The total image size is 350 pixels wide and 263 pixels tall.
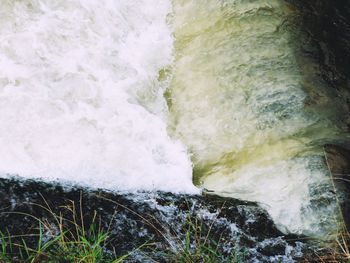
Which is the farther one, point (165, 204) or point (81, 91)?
point (81, 91)

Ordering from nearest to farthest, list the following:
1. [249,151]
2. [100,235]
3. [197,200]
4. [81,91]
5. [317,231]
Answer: [100,235]
[317,231]
[197,200]
[249,151]
[81,91]

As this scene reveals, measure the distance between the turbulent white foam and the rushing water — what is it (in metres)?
0.01

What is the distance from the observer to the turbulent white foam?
3.45 meters

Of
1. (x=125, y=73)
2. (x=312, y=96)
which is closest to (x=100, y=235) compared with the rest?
(x=125, y=73)

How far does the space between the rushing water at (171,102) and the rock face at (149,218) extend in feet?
0.35

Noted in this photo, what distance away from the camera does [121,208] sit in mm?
3232

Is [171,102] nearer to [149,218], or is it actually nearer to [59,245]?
[149,218]

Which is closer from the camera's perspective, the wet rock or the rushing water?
the wet rock

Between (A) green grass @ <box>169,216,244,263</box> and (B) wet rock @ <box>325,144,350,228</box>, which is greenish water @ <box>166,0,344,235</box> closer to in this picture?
(B) wet rock @ <box>325,144,350,228</box>

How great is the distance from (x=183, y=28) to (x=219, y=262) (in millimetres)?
2589

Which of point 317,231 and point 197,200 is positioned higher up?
point 197,200

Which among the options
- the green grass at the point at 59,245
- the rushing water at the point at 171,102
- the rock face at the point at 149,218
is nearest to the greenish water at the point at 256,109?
the rushing water at the point at 171,102

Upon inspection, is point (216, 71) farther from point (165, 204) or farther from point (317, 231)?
point (317, 231)

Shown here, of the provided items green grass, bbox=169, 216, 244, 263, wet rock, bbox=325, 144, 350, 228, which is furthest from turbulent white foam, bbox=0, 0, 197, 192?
wet rock, bbox=325, 144, 350, 228
